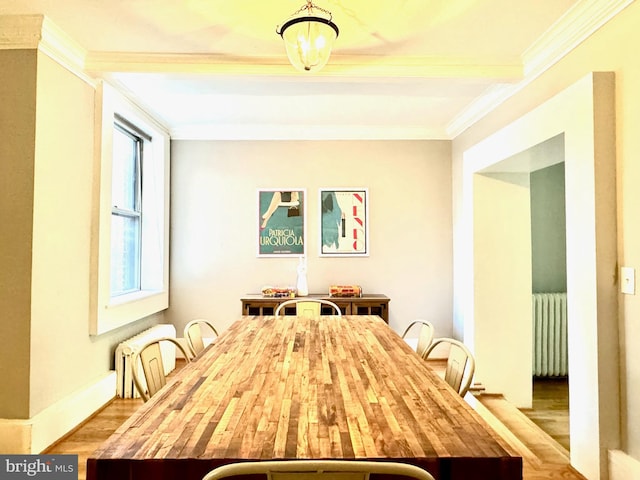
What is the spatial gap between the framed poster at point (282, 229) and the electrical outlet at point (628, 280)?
2933 millimetres

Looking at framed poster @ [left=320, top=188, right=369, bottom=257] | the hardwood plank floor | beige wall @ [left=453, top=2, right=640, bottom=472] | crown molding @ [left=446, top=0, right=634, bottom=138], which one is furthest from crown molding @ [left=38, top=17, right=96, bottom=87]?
the hardwood plank floor

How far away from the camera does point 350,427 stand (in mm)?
1036

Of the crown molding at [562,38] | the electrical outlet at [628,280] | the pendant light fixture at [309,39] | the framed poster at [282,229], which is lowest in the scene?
the electrical outlet at [628,280]

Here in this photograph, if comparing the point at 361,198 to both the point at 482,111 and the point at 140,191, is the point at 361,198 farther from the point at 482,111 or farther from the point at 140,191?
the point at 140,191

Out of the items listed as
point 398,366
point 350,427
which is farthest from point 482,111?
point 350,427

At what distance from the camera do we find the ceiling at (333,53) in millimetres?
2143

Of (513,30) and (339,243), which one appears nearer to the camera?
(513,30)

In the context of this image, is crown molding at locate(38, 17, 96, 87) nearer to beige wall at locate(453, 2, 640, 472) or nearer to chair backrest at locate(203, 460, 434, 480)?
chair backrest at locate(203, 460, 434, 480)

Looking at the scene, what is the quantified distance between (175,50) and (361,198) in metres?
2.41

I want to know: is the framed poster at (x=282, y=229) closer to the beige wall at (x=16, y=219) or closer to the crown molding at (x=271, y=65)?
the crown molding at (x=271, y=65)

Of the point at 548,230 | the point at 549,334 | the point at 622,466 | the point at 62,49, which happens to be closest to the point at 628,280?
the point at 622,466

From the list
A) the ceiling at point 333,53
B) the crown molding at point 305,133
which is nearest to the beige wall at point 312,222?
the crown molding at point 305,133

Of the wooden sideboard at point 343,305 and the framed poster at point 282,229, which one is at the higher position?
the framed poster at point 282,229

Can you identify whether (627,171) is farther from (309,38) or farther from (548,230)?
(548,230)
